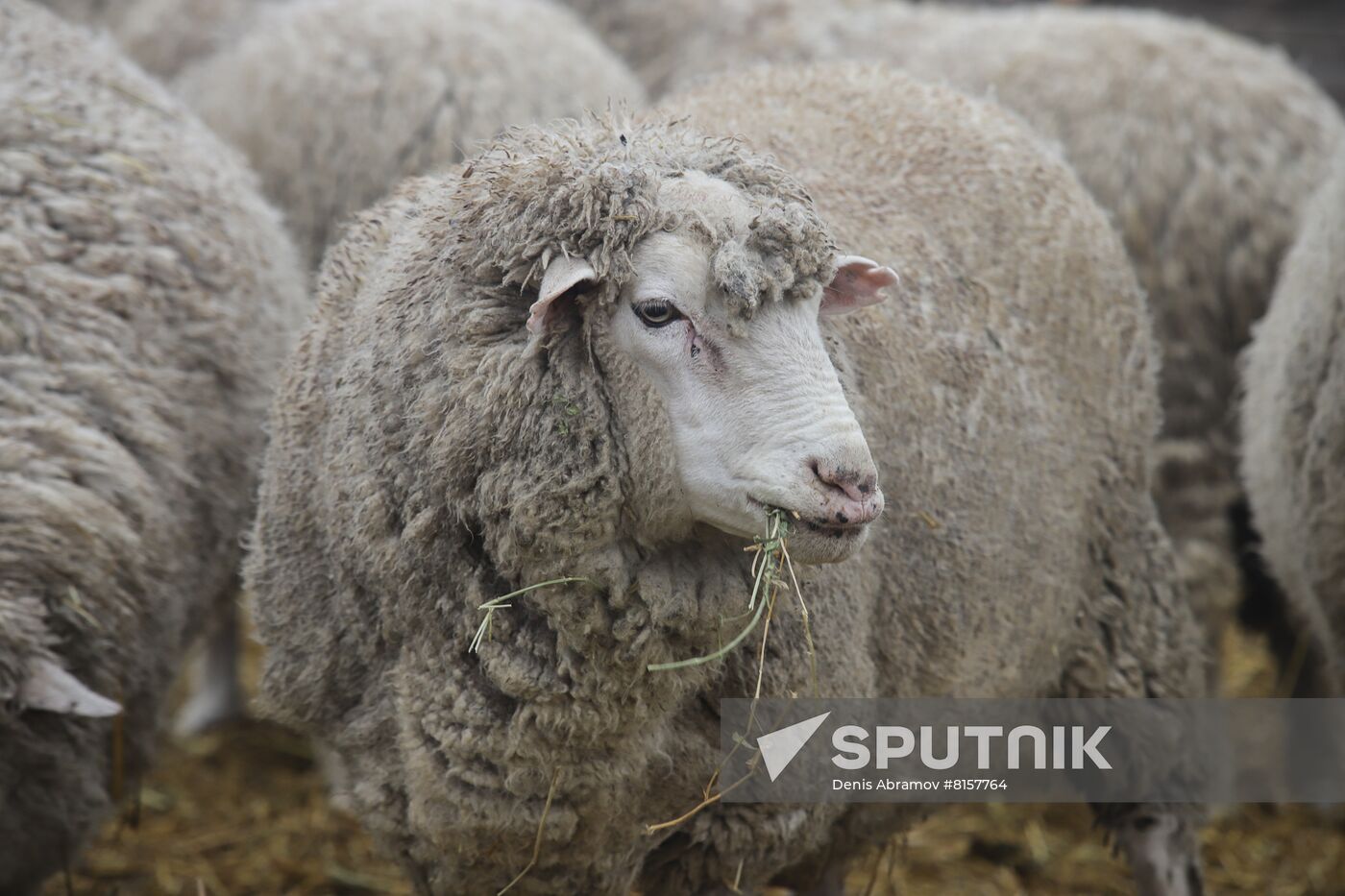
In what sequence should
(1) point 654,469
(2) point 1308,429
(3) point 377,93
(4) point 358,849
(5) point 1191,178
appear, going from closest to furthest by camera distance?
1. (1) point 654,469
2. (2) point 1308,429
3. (4) point 358,849
4. (5) point 1191,178
5. (3) point 377,93

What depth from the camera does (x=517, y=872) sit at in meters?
3.06

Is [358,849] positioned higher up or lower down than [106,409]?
lower down

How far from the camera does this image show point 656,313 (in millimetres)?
2652

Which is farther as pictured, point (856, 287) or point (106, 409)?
point (106, 409)

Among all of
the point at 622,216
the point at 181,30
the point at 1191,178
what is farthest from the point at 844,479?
the point at 181,30

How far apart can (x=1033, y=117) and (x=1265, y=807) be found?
2589mm

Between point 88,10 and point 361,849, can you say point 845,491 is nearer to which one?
point 361,849

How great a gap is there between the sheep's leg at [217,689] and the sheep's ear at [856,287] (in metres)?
3.79

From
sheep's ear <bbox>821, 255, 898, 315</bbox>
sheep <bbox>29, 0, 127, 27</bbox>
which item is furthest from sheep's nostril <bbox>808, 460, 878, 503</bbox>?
sheep <bbox>29, 0, 127, 27</bbox>

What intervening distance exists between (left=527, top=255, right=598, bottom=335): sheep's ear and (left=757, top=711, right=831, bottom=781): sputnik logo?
3.20 ft

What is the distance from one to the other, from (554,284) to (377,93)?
3.09 meters

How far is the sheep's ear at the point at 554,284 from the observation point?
261 cm

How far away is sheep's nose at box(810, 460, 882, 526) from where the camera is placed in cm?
255

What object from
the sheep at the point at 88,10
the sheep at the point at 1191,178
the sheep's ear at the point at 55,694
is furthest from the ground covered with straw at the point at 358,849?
the sheep at the point at 88,10
